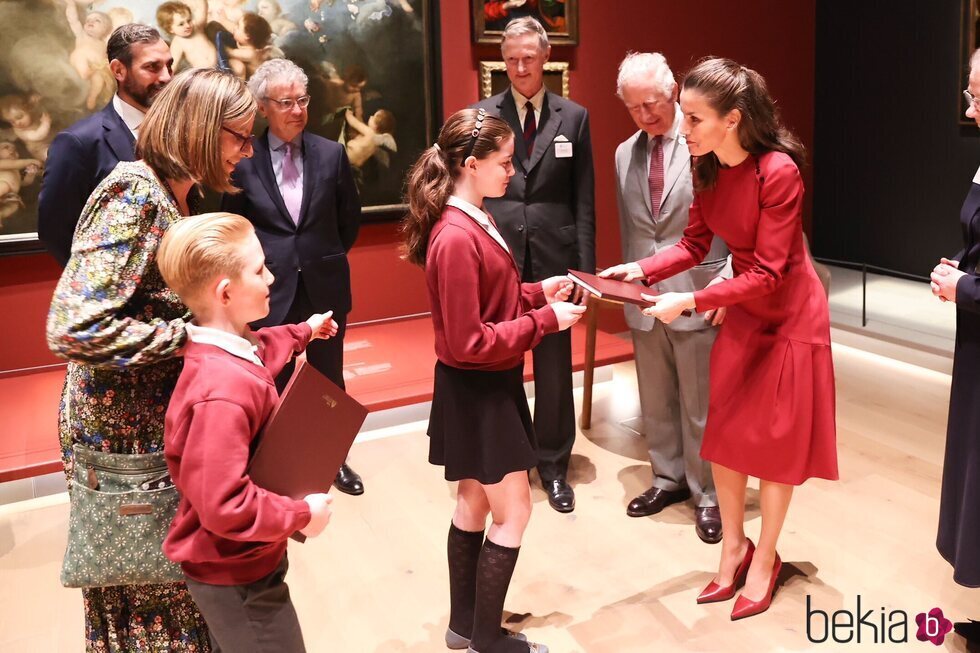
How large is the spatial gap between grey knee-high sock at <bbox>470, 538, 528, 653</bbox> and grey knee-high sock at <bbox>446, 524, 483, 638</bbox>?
0.32ft

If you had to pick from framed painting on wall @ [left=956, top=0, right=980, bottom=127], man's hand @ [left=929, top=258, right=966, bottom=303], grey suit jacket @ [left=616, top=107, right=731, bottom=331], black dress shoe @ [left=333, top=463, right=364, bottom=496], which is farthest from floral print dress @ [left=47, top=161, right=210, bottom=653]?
framed painting on wall @ [left=956, top=0, right=980, bottom=127]

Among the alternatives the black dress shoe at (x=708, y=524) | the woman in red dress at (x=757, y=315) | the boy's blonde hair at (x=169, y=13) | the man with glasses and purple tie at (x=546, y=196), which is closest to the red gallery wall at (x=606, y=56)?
the boy's blonde hair at (x=169, y=13)

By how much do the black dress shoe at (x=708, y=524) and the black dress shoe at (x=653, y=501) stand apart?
177mm

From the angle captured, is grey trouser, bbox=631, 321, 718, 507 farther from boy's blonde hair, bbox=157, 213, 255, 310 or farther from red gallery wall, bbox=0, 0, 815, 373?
red gallery wall, bbox=0, 0, 815, 373

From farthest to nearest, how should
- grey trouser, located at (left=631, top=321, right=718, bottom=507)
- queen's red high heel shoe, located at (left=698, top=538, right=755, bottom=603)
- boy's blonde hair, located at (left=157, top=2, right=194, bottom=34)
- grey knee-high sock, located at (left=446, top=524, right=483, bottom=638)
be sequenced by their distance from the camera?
boy's blonde hair, located at (left=157, top=2, right=194, bottom=34) < grey trouser, located at (left=631, top=321, right=718, bottom=507) < queen's red high heel shoe, located at (left=698, top=538, right=755, bottom=603) < grey knee-high sock, located at (left=446, top=524, right=483, bottom=638)

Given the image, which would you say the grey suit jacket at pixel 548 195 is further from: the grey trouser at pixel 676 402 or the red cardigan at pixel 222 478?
the red cardigan at pixel 222 478

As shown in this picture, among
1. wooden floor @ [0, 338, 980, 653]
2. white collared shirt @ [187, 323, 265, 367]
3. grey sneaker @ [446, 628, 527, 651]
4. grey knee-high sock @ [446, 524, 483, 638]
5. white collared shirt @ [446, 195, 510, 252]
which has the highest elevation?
white collared shirt @ [446, 195, 510, 252]

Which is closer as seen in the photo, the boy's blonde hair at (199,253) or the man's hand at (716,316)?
the boy's blonde hair at (199,253)

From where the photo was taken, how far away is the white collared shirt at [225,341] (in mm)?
1901

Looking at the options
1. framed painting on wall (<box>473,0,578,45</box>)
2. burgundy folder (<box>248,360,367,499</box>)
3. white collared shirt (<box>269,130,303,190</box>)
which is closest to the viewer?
burgundy folder (<box>248,360,367,499</box>)

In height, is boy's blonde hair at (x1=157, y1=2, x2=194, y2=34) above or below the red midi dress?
above

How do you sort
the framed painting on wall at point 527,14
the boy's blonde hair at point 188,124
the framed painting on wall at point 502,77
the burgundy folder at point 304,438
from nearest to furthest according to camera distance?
1. the burgundy folder at point 304,438
2. the boy's blonde hair at point 188,124
3. the framed painting on wall at point 527,14
4. the framed painting on wall at point 502,77

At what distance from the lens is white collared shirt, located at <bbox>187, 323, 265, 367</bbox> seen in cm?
190

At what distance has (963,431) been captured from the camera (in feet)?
9.24
